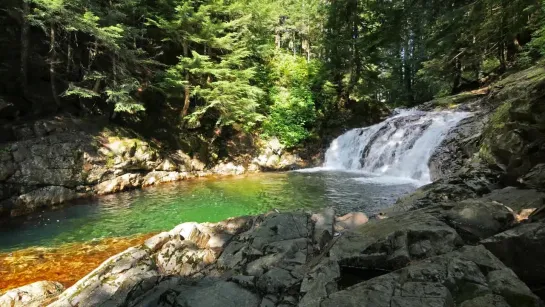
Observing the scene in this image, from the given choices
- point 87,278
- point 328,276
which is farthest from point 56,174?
point 328,276

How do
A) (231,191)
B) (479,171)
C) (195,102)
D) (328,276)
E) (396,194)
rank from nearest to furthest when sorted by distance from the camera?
(328,276) → (479,171) → (396,194) → (231,191) → (195,102)

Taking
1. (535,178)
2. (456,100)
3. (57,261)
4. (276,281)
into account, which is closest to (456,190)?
(535,178)

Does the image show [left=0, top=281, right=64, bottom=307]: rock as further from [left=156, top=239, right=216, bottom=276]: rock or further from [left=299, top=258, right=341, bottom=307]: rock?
[left=299, top=258, right=341, bottom=307]: rock

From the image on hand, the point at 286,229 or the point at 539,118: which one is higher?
the point at 539,118

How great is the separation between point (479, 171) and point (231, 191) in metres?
8.85

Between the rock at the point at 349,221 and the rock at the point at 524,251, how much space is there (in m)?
2.66

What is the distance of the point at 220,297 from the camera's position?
3842 mm

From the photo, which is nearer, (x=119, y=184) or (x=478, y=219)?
(x=478, y=219)

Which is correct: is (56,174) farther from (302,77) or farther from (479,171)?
(302,77)

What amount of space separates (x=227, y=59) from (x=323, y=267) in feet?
46.9

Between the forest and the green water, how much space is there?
4.21 meters

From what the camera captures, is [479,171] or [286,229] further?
[479,171]

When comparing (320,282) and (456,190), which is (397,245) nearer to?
(320,282)

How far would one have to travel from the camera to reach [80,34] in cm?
1409
